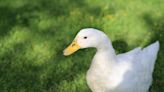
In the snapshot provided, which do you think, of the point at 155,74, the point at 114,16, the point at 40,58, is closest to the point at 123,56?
the point at 155,74

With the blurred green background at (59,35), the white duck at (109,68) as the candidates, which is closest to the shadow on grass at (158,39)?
the blurred green background at (59,35)

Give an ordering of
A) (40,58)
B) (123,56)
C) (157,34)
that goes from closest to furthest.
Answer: (123,56), (40,58), (157,34)

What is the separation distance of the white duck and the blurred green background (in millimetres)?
621

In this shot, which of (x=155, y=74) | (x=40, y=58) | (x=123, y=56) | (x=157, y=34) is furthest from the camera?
(x=157, y=34)

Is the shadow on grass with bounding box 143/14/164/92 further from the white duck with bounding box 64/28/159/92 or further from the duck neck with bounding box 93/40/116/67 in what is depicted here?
the duck neck with bounding box 93/40/116/67

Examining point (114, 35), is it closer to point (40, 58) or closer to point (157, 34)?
point (157, 34)

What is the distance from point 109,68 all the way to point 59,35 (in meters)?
1.90

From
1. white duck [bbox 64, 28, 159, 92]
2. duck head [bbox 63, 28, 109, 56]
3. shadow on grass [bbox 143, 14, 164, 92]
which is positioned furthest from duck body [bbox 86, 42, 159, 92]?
shadow on grass [bbox 143, 14, 164, 92]

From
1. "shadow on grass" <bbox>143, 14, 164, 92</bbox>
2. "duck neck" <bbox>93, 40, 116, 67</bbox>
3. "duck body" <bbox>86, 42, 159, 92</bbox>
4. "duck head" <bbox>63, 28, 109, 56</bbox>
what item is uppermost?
"duck head" <bbox>63, 28, 109, 56</bbox>

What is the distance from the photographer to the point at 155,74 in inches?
210

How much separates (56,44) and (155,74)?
1.49 meters

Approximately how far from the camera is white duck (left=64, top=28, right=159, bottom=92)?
424cm

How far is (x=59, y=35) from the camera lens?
6148 mm

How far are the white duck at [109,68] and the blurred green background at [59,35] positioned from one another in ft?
2.04
